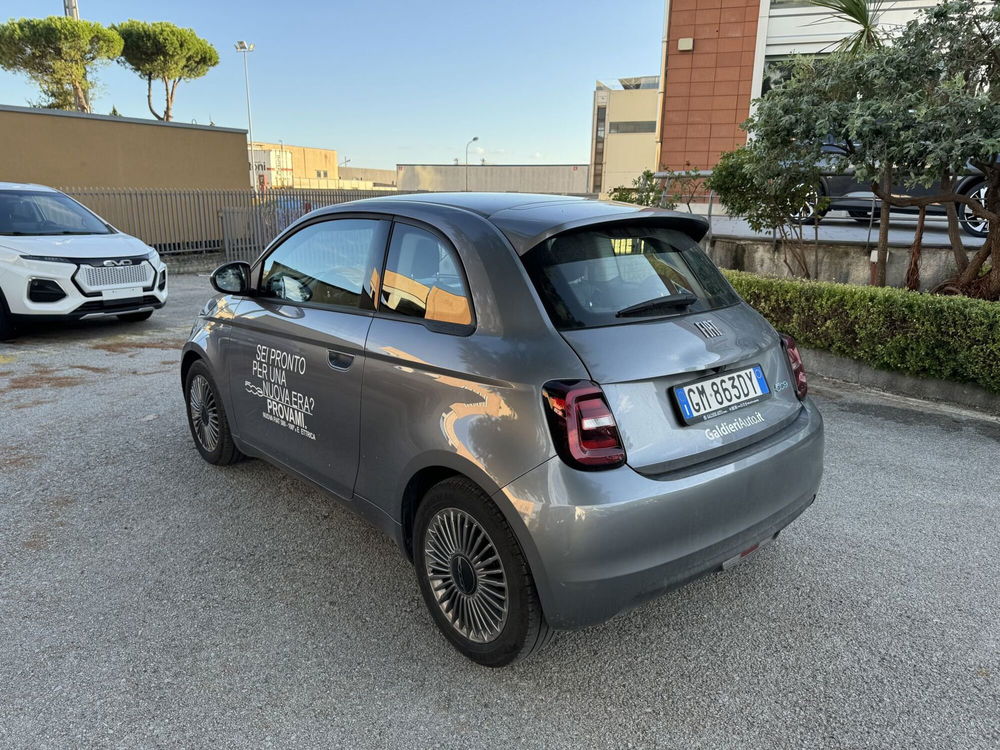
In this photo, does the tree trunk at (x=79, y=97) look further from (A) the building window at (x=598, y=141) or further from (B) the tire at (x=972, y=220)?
(A) the building window at (x=598, y=141)

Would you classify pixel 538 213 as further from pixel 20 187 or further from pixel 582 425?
pixel 20 187

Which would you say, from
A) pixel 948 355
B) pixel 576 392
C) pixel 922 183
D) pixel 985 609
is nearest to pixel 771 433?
pixel 576 392

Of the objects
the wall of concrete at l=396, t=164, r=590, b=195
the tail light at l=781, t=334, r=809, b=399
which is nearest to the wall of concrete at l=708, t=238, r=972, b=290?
the tail light at l=781, t=334, r=809, b=399

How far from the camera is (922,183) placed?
19.8 ft

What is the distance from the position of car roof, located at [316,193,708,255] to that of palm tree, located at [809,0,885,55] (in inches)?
217

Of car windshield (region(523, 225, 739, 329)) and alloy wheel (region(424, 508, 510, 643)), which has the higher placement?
car windshield (region(523, 225, 739, 329))

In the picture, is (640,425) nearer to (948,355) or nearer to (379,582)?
(379,582)

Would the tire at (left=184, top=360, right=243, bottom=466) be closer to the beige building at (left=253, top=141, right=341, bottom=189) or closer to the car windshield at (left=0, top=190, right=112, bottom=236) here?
the car windshield at (left=0, top=190, right=112, bottom=236)

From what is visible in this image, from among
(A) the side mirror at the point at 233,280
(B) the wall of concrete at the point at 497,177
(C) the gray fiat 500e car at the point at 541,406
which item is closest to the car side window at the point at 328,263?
(C) the gray fiat 500e car at the point at 541,406

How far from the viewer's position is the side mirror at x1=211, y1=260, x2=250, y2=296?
148 inches

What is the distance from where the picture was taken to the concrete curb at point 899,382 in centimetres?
563

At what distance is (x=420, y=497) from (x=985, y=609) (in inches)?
93.4

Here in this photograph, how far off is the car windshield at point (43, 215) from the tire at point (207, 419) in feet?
16.7

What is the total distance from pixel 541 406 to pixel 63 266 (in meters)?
7.18
